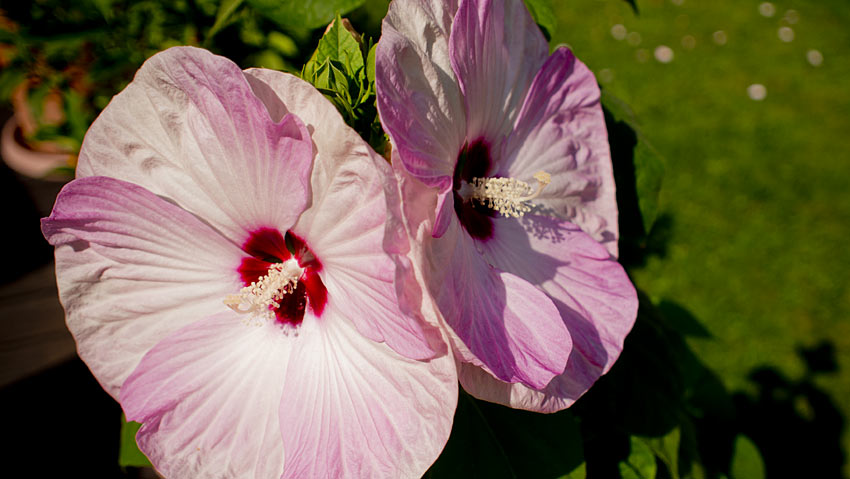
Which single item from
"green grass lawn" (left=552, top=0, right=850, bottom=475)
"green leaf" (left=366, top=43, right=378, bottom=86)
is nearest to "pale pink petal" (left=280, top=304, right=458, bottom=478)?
"green leaf" (left=366, top=43, right=378, bottom=86)

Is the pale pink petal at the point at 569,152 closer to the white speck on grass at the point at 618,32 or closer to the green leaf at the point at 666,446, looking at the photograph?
the green leaf at the point at 666,446

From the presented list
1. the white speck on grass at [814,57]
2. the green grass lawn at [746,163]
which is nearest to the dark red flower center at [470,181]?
the green grass lawn at [746,163]

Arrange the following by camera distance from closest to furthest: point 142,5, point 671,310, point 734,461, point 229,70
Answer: point 229,70 → point 142,5 → point 734,461 → point 671,310

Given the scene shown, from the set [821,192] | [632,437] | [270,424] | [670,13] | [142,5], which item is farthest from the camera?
[670,13]

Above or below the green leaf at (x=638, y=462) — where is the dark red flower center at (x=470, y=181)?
above

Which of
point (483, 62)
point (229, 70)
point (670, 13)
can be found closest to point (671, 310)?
point (483, 62)

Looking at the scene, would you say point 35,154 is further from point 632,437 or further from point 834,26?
point 834,26

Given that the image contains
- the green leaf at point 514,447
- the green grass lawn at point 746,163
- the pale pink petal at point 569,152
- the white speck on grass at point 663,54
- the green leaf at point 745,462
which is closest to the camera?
the pale pink petal at point 569,152

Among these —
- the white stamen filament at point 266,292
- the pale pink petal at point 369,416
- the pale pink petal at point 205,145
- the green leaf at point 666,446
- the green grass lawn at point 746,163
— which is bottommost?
the green grass lawn at point 746,163
